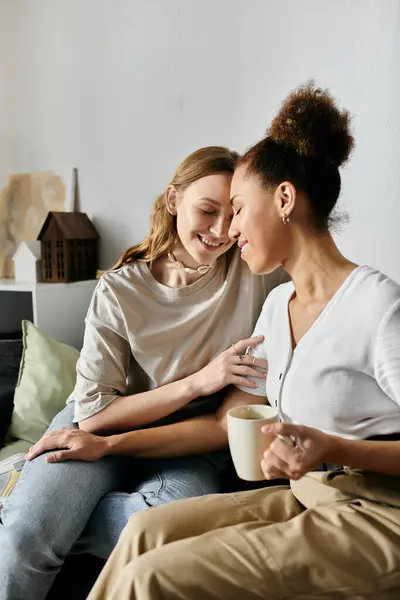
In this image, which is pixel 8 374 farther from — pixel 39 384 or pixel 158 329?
pixel 158 329

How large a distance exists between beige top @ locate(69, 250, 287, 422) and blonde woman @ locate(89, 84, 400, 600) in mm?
170

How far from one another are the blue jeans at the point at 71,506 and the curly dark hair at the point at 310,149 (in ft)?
1.94

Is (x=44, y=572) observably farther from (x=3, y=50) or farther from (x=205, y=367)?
(x=3, y=50)

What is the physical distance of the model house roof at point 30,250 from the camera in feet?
7.82

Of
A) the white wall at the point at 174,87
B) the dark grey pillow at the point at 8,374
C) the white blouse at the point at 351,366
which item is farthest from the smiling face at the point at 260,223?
the dark grey pillow at the point at 8,374

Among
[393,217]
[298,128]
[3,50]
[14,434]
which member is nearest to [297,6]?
[393,217]

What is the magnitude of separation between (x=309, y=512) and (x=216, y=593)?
190 mm

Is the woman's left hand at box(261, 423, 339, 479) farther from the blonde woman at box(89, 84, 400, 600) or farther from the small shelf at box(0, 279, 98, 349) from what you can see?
the small shelf at box(0, 279, 98, 349)

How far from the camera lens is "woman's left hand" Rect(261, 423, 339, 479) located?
82cm

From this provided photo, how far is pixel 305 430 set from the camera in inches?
32.8

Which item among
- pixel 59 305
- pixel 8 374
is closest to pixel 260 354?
pixel 8 374

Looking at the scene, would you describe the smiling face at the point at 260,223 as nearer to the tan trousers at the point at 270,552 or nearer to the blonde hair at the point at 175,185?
the blonde hair at the point at 175,185

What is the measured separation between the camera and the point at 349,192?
1.92 metres

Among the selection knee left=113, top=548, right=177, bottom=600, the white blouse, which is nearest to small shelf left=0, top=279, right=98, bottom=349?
the white blouse
